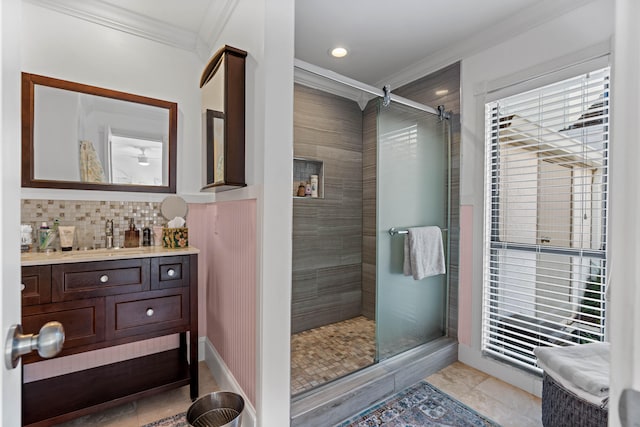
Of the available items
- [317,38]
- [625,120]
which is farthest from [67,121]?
[625,120]

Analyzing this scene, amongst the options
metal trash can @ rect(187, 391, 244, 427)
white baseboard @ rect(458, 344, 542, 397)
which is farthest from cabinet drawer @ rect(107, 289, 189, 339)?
white baseboard @ rect(458, 344, 542, 397)

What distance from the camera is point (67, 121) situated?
187cm

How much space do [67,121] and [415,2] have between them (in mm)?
2249

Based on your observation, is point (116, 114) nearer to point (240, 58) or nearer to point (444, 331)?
point (240, 58)

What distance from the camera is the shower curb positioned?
160 cm

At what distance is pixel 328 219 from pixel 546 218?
1.73m

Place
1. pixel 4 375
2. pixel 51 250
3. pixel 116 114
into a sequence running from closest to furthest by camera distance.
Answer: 1. pixel 4 375
2. pixel 51 250
3. pixel 116 114

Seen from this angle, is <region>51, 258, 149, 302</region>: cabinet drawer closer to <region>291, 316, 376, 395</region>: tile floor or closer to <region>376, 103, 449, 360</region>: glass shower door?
<region>291, 316, 376, 395</region>: tile floor

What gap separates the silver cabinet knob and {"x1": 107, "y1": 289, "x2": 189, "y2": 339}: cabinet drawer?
124cm

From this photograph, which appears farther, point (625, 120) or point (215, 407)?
point (215, 407)

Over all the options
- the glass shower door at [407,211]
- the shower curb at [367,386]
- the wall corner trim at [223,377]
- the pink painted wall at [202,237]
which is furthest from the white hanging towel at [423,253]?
the pink painted wall at [202,237]

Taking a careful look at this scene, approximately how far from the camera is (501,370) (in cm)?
210

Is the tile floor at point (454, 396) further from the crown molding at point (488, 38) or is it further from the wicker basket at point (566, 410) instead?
the crown molding at point (488, 38)

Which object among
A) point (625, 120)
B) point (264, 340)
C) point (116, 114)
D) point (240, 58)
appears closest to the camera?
point (625, 120)
